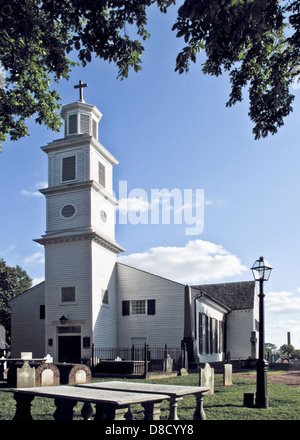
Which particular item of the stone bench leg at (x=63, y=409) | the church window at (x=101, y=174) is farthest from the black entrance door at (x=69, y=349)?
the stone bench leg at (x=63, y=409)

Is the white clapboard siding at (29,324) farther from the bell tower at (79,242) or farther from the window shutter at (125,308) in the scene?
the window shutter at (125,308)

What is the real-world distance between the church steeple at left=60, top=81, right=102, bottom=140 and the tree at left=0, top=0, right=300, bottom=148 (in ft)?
63.9

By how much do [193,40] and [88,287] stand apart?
75.9 feet

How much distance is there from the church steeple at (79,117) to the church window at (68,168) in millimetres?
2100

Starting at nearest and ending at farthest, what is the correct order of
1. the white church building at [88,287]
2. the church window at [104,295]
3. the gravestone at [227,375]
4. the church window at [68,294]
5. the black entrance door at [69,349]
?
the gravestone at [227,375]
the black entrance door at [69,349]
the white church building at [88,287]
the church window at [68,294]
the church window at [104,295]

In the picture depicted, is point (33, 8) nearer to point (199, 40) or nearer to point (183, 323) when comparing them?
point (199, 40)

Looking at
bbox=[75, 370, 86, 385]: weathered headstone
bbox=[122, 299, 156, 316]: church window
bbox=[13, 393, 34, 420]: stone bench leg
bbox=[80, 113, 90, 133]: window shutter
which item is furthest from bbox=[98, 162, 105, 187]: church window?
bbox=[13, 393, 34, 420]: stone bench leg

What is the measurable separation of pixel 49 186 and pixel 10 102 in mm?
18332

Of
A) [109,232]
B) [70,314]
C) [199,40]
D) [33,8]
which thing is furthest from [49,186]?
[199,40]

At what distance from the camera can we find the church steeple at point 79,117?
34125mm

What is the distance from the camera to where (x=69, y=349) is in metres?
30.5

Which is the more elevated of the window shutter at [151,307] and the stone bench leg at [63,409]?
the stone bench leg at [63,409]
